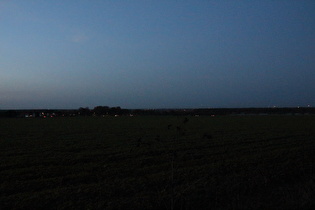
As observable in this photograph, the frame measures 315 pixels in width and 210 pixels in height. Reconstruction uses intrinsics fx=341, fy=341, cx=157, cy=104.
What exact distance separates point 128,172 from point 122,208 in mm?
5156

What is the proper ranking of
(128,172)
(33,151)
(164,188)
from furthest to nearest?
(33,151) → (128,172) → (164,188)

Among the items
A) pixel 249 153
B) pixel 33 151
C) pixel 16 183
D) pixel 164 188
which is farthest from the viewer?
pixel 33 151

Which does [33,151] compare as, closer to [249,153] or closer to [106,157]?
[106,157]

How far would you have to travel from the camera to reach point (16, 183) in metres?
12.4

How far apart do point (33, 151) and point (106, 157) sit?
5.83m

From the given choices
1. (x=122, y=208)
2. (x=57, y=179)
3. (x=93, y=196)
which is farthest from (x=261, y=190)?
(x=57, y=179)

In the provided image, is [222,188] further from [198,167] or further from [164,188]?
[198,167]

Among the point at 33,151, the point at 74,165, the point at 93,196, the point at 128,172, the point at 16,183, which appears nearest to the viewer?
the point at 93,196

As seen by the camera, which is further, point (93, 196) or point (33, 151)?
point (33, 151)

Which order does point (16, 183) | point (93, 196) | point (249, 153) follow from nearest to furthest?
point (93, 196) < point (16, 183) < point (249, 153)

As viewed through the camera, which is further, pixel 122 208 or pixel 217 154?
pixel 217 154

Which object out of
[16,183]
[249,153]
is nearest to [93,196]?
[16,183]

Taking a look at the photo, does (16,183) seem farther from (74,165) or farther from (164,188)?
(164,188)

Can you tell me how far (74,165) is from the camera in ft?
54.4
